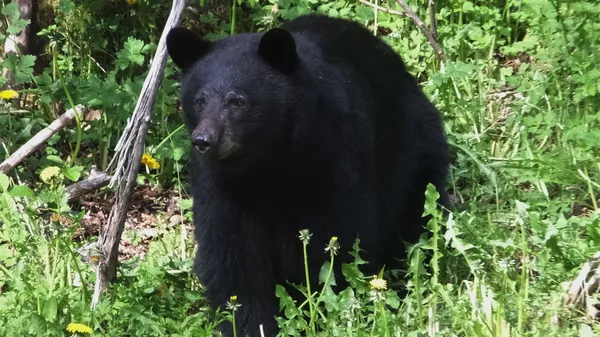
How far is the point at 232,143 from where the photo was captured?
12.9 feet

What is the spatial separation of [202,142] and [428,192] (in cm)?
97

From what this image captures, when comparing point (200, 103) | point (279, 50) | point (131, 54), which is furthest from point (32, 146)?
point (279, 50)

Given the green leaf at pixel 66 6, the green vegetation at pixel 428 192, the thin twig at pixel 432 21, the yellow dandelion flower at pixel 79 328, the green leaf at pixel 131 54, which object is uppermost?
the green leaf at pixel 66 6

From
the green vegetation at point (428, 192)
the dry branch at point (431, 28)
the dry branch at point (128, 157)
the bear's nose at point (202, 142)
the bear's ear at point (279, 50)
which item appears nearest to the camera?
the bear's nose at point (202, 142)

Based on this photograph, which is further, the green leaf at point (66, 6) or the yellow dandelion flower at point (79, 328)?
the green leaf at point (66, 6)

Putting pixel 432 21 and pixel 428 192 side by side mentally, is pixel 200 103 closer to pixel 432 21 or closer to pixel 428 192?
pixel 428 192

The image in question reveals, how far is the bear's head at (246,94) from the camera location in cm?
400

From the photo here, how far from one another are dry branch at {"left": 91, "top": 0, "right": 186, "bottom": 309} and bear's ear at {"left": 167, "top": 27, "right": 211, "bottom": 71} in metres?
0.09

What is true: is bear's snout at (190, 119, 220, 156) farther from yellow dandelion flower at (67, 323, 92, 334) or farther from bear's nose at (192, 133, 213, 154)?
yellow dandelion flower at (67, 323, 92, 334)

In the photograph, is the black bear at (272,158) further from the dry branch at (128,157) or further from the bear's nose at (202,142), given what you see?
the dry branch at (128,157)

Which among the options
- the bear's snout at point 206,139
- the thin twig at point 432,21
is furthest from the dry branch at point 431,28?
the bear's snout at point 206,139

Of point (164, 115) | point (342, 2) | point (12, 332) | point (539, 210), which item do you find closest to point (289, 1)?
point (342, 2)

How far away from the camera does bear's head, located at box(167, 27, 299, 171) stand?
13.1 feet

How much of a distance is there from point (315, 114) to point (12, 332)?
160 cm
